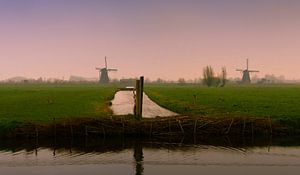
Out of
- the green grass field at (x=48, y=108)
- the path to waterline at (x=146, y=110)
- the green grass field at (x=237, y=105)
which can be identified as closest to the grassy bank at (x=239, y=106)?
the green grass field at (x=237, y=105)

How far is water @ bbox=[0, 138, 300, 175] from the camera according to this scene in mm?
18469

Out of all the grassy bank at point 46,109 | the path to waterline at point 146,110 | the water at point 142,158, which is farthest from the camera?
the path to waterline at point 146,110

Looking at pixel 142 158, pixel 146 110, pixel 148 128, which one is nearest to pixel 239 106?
pixel 146 110

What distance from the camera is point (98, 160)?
67.3 feet

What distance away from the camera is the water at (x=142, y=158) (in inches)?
727

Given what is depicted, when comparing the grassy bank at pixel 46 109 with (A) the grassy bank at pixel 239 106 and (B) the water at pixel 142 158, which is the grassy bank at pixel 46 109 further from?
(A) the grassy bank at pixel 239 106

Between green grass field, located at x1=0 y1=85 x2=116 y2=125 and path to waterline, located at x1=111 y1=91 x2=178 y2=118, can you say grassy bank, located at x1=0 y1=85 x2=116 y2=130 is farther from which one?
path to waterline, located at x1=111 y1=91 x2=178 y2=118

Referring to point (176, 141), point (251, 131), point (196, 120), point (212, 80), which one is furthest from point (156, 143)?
point (212, 80)

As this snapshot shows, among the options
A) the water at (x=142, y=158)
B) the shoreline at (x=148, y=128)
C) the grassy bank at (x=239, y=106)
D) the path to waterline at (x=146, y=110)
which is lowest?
the water at (x=142, y=158)

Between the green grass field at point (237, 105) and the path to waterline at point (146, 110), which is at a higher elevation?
the green grass field at point (237, 105)

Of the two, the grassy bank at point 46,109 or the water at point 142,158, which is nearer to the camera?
the water at point 142,158

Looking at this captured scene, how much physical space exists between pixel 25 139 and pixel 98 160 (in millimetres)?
7877

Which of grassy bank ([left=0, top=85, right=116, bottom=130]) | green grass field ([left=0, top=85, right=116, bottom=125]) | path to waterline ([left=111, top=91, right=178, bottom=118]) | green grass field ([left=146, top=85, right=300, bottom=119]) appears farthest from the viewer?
path to waterline ([left=111, top=91, right=178, bottom=118])

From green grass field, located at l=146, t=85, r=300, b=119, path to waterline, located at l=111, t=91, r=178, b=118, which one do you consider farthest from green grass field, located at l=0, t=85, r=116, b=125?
green grass field, located at l=146, t=85, r=300, b=119
